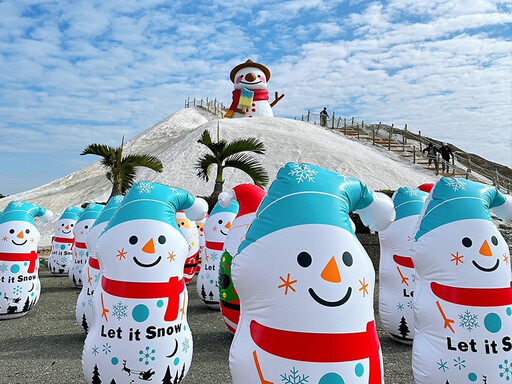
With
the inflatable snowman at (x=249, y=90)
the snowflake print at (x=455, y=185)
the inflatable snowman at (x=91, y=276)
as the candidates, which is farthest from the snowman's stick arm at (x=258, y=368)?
the inflatable snowman at (x=249, y=90)

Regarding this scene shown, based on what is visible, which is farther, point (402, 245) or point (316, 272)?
point (402, 245)

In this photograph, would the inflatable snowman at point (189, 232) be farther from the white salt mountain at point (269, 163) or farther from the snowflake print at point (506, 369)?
the white salt mountain at point (269, 163)

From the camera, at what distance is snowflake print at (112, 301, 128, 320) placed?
13.2 feet

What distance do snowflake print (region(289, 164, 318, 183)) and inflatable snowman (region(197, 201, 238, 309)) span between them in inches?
187

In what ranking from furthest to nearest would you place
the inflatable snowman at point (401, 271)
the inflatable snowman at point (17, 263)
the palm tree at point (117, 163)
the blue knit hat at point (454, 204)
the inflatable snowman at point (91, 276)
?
1. the palm tree at point (117, 163)
2. the inflatable snowman at point (17, 263)
3. the inflatable snowman at point (91, 276)
4. the inflatable snowman at point (401, 271)
5. the blue knit hat at point (454, 204)

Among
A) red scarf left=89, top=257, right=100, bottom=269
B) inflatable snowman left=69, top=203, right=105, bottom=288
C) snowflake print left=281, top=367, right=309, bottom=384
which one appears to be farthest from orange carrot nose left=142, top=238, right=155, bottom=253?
inflatable snowman left=69, top=203, right=105, bottom=288

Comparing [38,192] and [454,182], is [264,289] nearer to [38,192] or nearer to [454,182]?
[454,182]

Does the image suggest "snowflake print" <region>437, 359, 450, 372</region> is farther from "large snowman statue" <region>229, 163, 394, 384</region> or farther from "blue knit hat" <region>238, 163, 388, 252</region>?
"blue knit hat" <region>238, 163, 388, 252</region>

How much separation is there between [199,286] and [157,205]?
3866 millimetres

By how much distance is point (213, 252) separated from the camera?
7.65 meters

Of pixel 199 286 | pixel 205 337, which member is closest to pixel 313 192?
pixel 205 337

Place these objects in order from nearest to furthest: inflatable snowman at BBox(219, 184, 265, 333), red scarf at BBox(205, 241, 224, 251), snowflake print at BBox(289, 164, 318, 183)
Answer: snowflake print at BBox(289, 164, 318, 183) → inflatable snowman at BBox(219, 184, 265, 333) → red scarf at BBox(205, 241, 224, 251)

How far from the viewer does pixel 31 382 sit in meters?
4.65

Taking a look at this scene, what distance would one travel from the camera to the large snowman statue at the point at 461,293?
3807 mm
